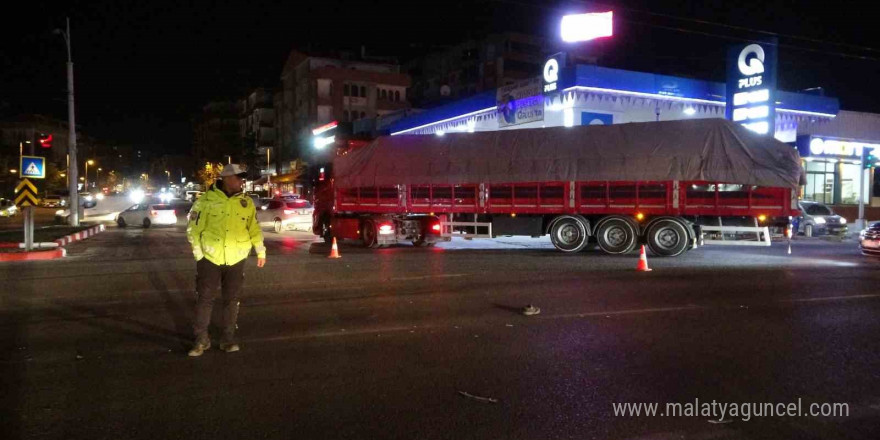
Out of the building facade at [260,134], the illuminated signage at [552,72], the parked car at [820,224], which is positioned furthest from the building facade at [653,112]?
the building facade at [260,134]

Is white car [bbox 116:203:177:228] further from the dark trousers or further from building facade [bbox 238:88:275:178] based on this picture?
building facade [bbox 238:88:275:178]

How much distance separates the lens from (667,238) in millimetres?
16359

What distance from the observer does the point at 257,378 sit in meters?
5.64

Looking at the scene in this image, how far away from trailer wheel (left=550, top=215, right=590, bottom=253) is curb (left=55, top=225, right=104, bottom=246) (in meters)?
14.2

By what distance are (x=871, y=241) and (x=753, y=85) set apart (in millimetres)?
11915

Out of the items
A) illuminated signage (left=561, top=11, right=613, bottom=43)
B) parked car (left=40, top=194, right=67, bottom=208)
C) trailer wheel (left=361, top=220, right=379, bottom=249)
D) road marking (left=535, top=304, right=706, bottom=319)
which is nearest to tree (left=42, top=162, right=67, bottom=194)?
parked car (left=40, top=194, right=67, bottom=208)

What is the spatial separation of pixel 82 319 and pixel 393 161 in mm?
11800

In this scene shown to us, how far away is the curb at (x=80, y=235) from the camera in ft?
65.9

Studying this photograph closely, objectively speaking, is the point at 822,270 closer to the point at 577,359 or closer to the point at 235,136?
the point at 577,359

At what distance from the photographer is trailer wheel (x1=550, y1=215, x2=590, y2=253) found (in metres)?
17.1

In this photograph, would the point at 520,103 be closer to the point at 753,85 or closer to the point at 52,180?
the point at 753,85

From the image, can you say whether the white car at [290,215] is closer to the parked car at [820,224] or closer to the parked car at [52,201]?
the parked car at [820,224]

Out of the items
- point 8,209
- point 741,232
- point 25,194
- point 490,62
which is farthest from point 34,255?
point 490,62

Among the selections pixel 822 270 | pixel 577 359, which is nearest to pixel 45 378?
pixel 577 359
